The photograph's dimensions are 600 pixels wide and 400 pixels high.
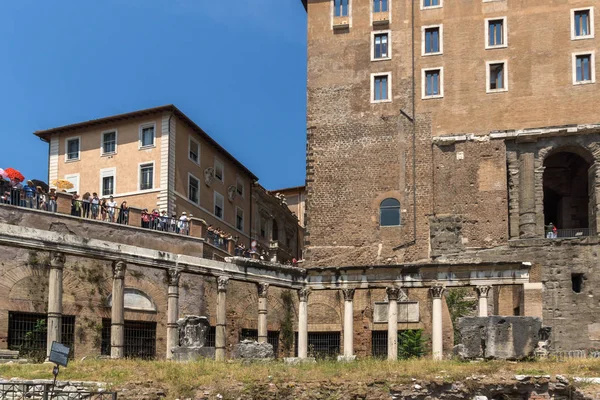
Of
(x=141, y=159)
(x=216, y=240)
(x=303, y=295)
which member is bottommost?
(x=303, y=295)

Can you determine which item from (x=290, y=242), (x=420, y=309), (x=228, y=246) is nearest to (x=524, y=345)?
A: (x=420, y=309)

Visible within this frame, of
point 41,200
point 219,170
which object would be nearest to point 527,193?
point 219,170

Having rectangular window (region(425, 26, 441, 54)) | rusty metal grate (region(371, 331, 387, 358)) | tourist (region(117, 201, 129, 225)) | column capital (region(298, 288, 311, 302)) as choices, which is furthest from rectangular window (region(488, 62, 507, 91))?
tourist (region(117, 201, 129, 225))

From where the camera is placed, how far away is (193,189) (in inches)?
1921

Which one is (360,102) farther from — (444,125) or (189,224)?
(189,224)

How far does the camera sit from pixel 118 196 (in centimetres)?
4703

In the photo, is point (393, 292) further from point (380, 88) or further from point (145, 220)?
point (380, 88)

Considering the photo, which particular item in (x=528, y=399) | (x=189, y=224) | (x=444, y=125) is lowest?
(x=528, y=399)

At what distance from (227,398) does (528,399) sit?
758 cm

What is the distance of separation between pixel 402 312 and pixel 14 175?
1850cm

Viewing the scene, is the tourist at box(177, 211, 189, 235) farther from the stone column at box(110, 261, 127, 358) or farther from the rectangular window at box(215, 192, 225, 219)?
the rectangular window at box(215, 192, 225, 219)

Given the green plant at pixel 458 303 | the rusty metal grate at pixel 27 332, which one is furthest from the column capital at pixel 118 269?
the green plant at pixel 458 303

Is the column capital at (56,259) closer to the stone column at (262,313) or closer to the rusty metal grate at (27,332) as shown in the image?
the rusty metal grate at (27,332)

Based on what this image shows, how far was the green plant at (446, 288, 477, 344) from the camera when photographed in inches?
1645
